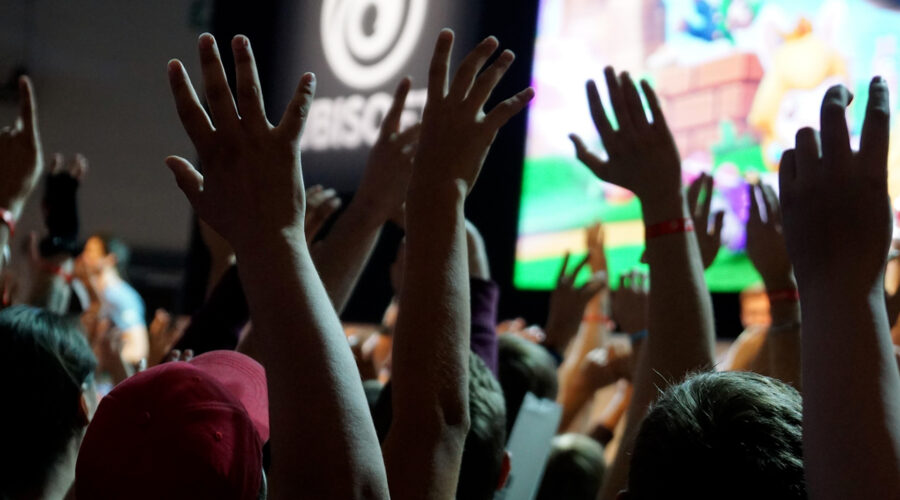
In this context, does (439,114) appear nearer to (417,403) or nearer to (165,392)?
(417,403)

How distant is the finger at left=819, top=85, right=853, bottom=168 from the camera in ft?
2.17

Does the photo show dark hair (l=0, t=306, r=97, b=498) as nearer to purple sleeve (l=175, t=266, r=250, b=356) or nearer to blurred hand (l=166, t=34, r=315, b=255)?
purple sleeve (l=175, t=266, r=250, b=356)

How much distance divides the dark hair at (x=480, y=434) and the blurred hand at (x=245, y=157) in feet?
1.17

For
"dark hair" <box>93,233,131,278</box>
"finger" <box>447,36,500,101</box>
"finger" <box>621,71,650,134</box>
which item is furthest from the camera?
"dark hair" <box>93,233,131,278</box>

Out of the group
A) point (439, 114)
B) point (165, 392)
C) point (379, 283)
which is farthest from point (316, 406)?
point (379, 283)

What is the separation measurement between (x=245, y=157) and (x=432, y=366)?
0.96ft

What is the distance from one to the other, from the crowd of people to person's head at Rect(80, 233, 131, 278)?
190 centimetres

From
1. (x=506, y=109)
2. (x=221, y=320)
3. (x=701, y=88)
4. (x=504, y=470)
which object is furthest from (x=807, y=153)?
(x=701, y=88)

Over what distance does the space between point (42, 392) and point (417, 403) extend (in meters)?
0.44

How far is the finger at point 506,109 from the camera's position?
97cm

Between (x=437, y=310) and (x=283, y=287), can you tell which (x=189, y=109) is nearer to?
(x=283, y=287)

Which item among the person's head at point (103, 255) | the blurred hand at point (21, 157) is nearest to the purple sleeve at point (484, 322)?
the blurred hand at point (21, 157)

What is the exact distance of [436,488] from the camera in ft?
2.89

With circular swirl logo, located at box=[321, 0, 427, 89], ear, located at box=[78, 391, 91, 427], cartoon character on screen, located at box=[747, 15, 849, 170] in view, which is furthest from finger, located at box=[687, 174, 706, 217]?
circular swirl logo, located at box=[321, 0, 427, 89]
